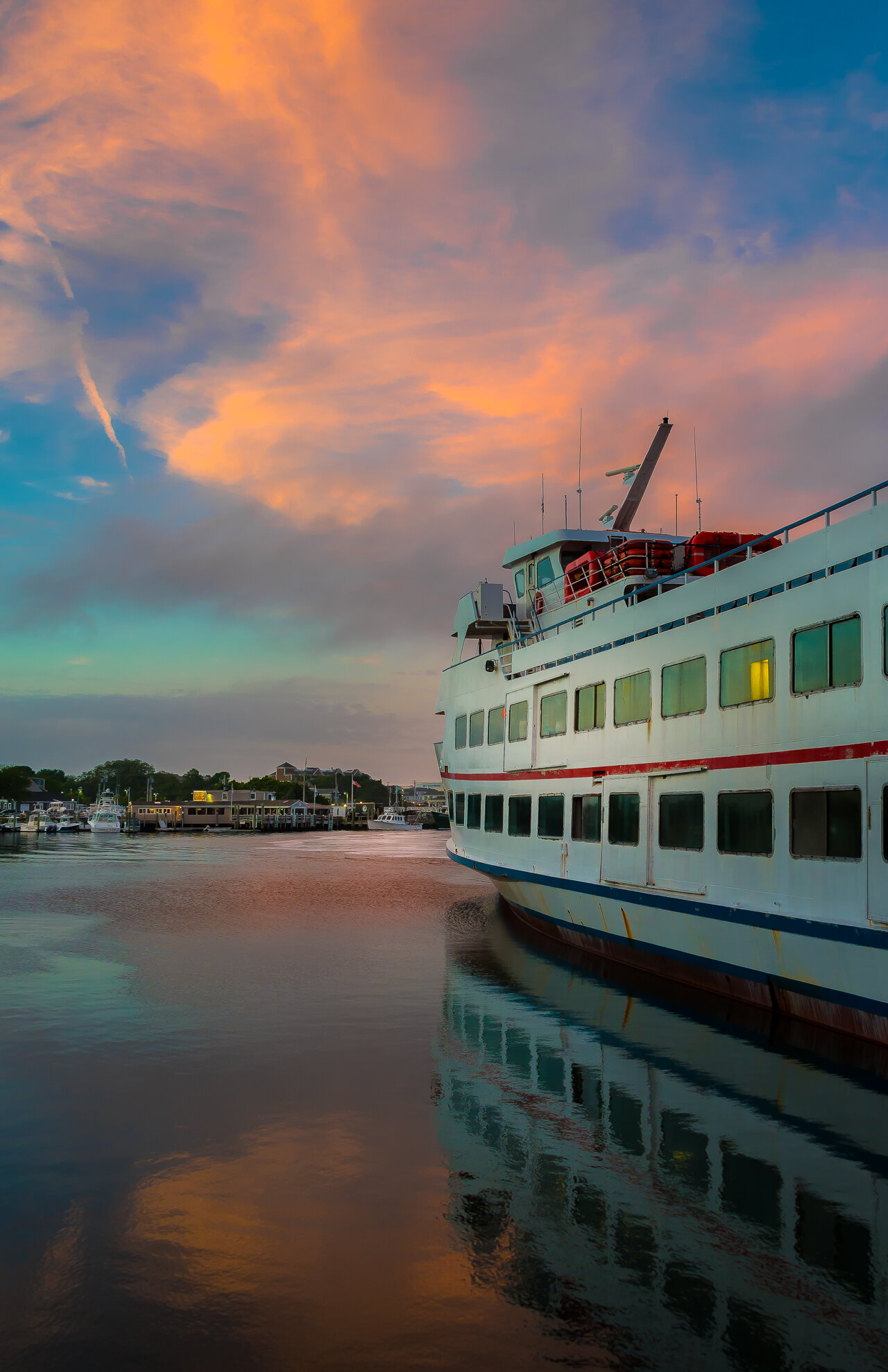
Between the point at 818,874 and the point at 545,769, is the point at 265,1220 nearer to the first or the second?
the point at 818,874

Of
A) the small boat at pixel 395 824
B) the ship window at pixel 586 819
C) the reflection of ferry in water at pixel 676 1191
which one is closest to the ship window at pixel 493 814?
the ship window at pixel 586 819

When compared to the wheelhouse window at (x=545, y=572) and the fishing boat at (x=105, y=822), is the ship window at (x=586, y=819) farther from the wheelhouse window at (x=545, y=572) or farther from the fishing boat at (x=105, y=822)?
the fishing boat at (x=105, y=822)

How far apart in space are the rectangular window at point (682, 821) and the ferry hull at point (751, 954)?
1.22 m

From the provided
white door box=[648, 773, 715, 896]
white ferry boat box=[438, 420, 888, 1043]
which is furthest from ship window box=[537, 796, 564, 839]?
white door box=[648, 773, 715, 896]

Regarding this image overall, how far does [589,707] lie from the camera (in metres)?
21.8

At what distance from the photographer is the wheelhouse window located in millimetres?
28578

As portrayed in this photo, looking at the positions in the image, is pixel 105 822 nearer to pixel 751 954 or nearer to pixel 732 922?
pixel 732 922

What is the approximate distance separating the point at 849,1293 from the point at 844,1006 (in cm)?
713

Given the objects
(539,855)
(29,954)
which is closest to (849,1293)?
(539,855)

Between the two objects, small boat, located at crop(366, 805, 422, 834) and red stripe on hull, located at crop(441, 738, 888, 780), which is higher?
red stripe on hull, located at crop(441, 738, 888, 780)

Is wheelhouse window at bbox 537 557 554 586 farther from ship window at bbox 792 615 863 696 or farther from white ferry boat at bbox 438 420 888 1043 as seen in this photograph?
ship window at bbox 792 615 863 696

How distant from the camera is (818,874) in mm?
13773

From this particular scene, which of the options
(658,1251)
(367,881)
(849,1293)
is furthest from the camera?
(367,881)

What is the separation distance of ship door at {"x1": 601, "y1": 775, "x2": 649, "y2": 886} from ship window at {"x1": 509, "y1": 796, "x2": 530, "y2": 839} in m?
4.57
